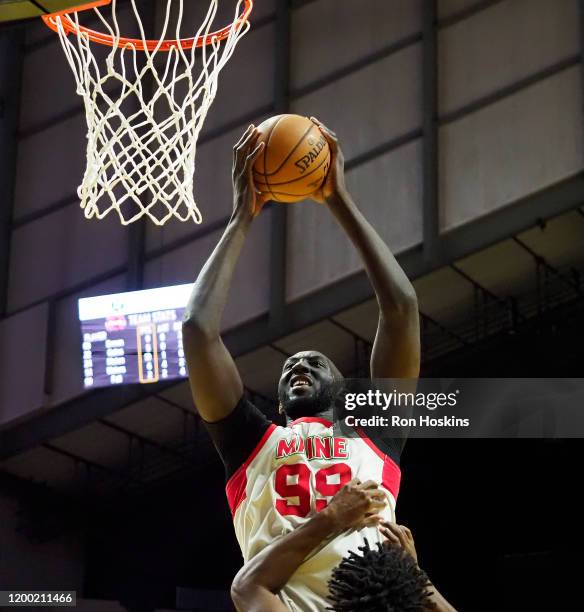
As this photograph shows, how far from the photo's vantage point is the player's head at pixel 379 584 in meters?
2.35

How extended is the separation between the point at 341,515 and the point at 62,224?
1112cm

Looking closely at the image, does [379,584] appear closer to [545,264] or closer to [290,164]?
[290,164]

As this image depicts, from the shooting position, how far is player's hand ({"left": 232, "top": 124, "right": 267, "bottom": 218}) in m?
3.22

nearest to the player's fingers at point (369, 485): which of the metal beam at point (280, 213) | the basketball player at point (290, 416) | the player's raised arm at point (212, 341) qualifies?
the basketball player at point (290, 416)

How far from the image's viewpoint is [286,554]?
2738 millimetres

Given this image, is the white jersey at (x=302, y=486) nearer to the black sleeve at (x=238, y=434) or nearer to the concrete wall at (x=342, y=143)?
the black sleeve at (x=238, y=434)

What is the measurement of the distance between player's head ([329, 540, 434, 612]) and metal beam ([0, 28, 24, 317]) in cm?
1137

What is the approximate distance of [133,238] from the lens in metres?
13.0

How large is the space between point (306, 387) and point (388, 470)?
0.32 m

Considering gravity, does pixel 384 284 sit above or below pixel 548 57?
below

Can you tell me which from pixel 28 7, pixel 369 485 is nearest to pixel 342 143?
pixel 28 7

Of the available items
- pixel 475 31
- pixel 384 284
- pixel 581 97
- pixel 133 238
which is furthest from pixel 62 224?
pixel 384 284

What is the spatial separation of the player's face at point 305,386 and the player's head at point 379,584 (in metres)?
0.73

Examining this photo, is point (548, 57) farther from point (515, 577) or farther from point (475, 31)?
point (515, 577)
